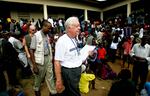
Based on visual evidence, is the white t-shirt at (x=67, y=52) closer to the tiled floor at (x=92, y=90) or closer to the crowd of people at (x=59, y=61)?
the crowd of people at (x=59, y=61)

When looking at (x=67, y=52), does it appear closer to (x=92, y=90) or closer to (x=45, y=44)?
(x=45, y=44)

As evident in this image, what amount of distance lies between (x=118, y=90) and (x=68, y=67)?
1.34 meters

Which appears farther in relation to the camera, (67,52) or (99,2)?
(99,2)

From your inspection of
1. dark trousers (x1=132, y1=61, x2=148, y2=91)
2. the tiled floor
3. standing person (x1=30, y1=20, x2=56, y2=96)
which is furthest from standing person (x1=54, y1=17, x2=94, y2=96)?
the tiled floor

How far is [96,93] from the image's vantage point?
625 centimetres

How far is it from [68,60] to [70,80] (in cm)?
28

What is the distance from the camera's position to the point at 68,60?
297 cm

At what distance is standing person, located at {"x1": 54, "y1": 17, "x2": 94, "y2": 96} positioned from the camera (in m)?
2.91

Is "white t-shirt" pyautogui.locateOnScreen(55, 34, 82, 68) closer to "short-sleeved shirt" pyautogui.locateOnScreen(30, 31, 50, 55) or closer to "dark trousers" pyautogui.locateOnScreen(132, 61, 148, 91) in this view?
"short-sleeved shirt" pyautogui.locateOnScreen(30, 31, 50, 55)

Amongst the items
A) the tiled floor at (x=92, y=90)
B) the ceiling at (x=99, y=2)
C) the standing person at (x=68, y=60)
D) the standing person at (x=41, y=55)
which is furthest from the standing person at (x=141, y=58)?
the ceiling at (x=99, y=2)

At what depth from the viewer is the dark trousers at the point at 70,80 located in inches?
118

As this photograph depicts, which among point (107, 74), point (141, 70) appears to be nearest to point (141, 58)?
point (141, 70)

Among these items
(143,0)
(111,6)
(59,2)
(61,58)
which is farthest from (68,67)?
(111,6)

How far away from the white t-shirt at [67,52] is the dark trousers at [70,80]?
68 millimetres
